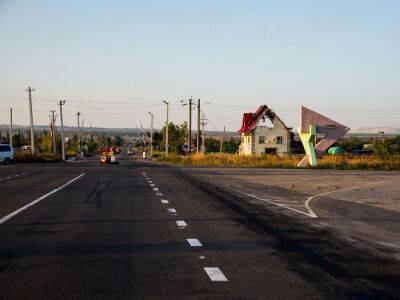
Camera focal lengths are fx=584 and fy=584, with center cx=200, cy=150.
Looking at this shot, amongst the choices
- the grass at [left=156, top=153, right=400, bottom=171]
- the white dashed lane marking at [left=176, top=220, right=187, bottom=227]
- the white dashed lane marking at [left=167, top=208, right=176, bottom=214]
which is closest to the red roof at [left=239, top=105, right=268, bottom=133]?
the grass at [left=156, top=153, right=400, bottom=171]

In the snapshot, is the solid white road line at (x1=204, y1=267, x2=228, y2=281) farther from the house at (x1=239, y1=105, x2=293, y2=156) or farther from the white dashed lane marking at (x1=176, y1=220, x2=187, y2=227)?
the house at (x1=239, y1=105, x2=293, y2=156)

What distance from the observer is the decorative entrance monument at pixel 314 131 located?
5453 cm

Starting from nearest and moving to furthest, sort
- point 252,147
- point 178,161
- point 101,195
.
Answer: point 101,195
point 178,161
point 252,147

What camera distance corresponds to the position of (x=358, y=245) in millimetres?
10359

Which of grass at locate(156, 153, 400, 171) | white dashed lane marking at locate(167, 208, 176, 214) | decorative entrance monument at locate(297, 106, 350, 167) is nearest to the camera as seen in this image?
white dashed lane marking at locate(167, 208, 176, 214)

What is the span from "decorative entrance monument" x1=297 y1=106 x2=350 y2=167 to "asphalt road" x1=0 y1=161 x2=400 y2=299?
39.5 metres

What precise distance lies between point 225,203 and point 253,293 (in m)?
11.9

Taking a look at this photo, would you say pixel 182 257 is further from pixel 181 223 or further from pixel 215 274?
pixel 181 223

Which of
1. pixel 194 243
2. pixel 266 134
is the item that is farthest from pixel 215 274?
pixel 266 134

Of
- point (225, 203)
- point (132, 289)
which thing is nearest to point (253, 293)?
point (132, 289)

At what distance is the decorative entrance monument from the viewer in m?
54.5

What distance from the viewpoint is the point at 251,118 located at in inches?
3435

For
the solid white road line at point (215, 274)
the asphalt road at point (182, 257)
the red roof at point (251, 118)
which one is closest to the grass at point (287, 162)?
the red roof at point (251, 118)

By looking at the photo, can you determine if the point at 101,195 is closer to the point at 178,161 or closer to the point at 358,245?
the point at 358,245
